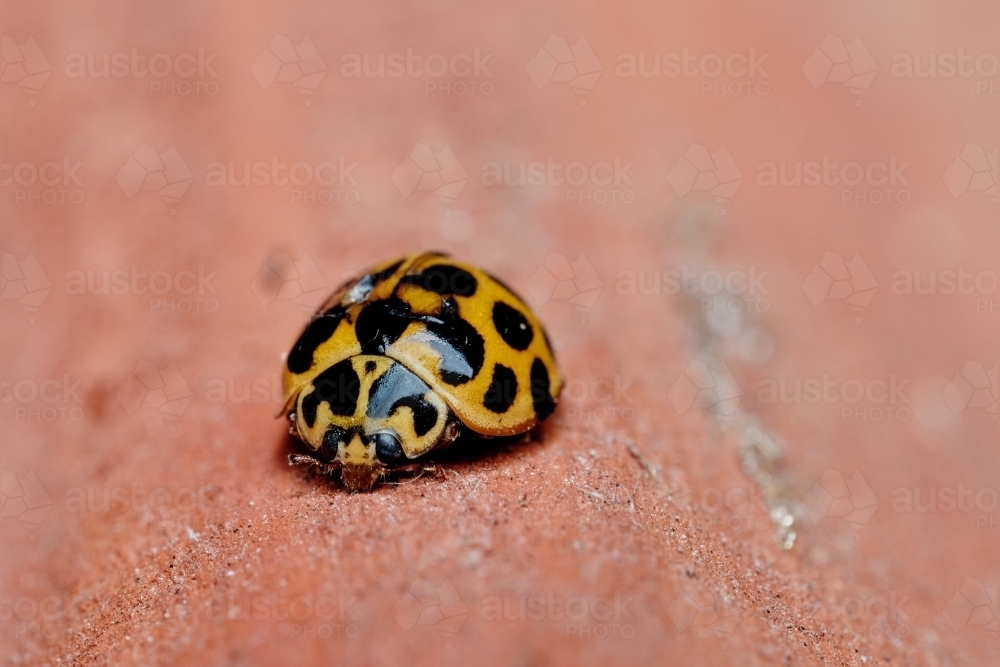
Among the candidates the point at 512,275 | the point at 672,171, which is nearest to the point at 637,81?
the point at 672,171

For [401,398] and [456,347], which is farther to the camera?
[456,347]

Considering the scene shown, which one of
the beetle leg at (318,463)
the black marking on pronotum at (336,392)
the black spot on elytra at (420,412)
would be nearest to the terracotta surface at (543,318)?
the beetle leg at (318,463)

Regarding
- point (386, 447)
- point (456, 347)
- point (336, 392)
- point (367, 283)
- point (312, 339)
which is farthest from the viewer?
point (367, 283)

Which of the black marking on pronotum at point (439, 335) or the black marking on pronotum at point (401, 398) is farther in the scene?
the black marking on pronotum at point (439, 335)

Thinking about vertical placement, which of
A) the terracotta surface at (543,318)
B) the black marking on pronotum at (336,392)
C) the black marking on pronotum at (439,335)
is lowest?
the terracotta surface at (543,318)

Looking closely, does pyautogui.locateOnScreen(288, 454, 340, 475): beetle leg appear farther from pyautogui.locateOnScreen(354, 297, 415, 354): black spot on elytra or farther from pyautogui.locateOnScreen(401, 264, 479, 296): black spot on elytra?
pyautogui.locateOnScreen(401, 264, 479, 296): black spot on elytra

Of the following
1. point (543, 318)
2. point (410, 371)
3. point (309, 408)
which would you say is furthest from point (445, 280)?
point (543, 318)

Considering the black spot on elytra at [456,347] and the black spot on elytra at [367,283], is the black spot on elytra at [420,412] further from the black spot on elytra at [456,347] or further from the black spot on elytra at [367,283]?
the black spot on elytra at [367,283]

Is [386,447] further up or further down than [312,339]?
further down

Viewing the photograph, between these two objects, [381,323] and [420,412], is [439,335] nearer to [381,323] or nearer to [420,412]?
[381,323]
